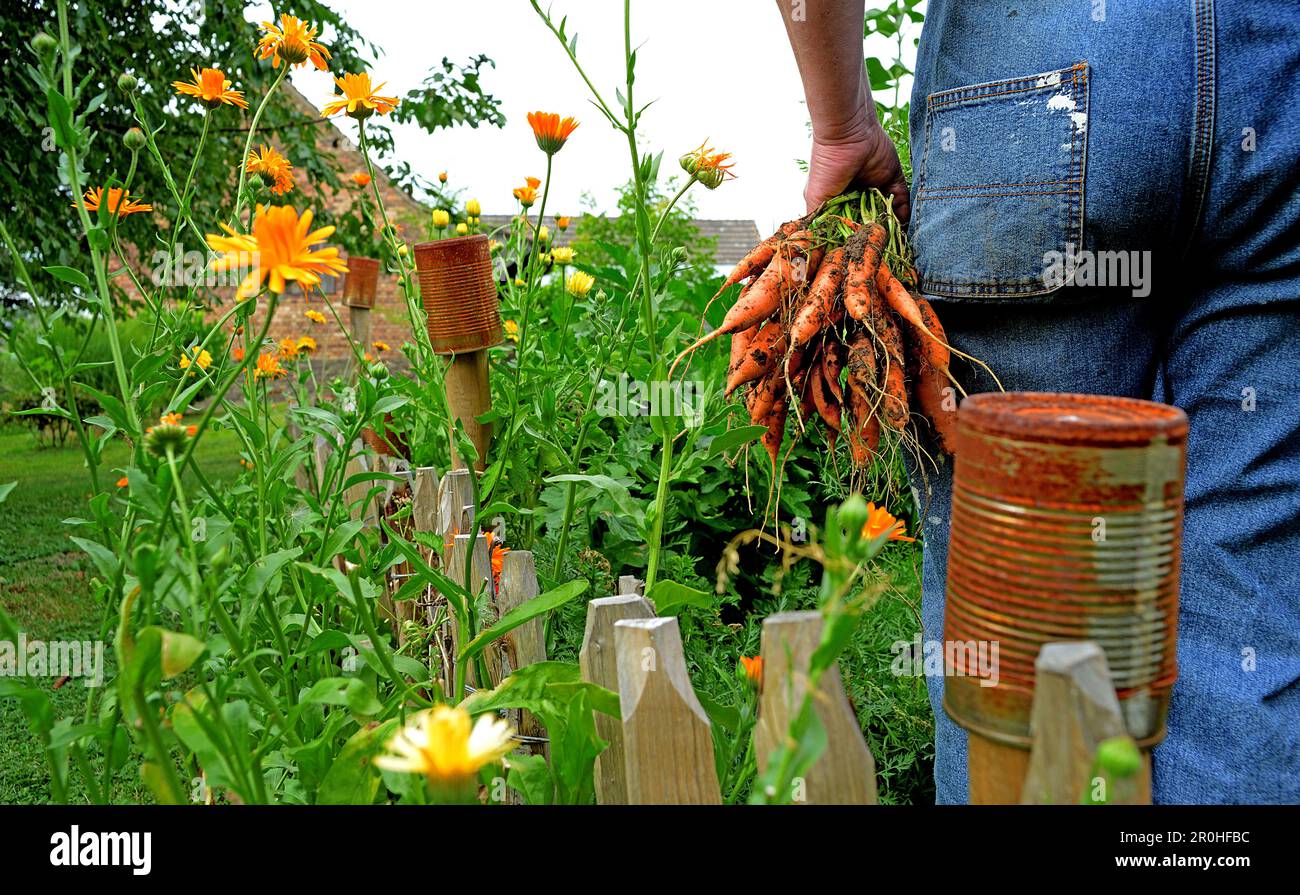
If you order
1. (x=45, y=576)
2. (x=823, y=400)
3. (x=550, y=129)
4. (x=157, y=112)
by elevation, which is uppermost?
(x=157, y=112)

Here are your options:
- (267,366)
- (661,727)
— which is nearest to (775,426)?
(661,727)

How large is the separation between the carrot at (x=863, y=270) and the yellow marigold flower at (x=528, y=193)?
975mm

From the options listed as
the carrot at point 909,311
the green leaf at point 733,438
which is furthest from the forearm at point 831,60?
the green leaf at point 733,438

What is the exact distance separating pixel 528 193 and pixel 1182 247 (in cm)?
141

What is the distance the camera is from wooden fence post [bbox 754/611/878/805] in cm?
76

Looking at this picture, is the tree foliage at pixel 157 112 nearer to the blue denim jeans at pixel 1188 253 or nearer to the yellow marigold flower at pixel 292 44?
the yellow marigold flower at pixel 292 44

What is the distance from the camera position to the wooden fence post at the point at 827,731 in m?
0.76

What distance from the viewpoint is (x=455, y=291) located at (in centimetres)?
202

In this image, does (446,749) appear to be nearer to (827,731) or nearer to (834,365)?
(827,731)

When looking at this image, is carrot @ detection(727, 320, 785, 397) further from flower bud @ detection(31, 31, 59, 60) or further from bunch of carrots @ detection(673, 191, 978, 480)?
flower bud @ detection(31, 31, 59, 60)
